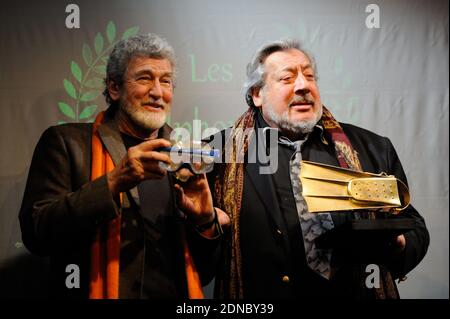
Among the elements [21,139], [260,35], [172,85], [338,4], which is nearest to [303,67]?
[260,35]

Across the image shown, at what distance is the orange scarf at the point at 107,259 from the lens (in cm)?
198

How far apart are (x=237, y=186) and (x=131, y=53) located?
28.2 inches

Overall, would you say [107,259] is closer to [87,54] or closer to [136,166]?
[136,166]

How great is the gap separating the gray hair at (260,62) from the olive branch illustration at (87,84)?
0.56 meters

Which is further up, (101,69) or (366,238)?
(101,69)

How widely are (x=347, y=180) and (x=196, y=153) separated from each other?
0.60 metres

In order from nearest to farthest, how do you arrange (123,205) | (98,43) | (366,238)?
(366,238) < (123,205) < (98,43)

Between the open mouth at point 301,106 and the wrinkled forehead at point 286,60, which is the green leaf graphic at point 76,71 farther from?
the open mouth at point 301,106

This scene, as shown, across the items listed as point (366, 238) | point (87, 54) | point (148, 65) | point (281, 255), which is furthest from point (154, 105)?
point (366, 238)

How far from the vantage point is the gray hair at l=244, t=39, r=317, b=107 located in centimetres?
233

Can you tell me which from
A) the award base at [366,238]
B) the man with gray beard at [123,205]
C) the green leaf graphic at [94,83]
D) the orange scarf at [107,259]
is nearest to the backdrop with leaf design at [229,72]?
the green leaf graphic at [94,83]

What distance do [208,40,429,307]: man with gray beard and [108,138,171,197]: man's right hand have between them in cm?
34

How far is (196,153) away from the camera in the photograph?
6.55 feet

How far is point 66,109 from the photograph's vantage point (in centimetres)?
228
